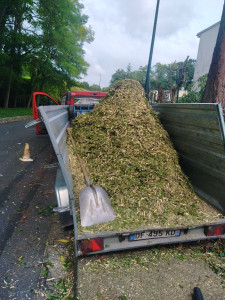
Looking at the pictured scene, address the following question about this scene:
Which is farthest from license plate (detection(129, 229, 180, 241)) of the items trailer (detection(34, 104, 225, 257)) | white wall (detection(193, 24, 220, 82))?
white wall (detection(193, 24, 220, 82))

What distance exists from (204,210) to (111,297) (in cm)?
146

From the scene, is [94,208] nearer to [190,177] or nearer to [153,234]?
[153,234]

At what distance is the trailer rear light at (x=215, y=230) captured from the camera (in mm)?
2266

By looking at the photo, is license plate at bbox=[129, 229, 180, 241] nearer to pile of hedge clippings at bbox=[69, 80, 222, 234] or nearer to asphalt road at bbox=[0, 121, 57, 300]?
pile of hedge clippings at bbox=[69, 80, 222, 234]

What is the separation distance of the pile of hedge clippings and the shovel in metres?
0.08

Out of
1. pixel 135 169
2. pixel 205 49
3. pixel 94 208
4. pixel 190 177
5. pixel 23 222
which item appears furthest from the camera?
pixel 205 49

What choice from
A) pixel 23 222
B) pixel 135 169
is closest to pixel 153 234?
pixel 135 169

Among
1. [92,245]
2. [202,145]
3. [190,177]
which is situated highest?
[202,145]

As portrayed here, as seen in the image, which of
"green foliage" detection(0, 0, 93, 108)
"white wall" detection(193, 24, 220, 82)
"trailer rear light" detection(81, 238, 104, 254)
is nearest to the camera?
"trailer rear light" detection(81, 238, 104, 254)

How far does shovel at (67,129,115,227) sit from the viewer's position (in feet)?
7.29

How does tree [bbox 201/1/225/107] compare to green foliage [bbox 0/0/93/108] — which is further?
green foliage [bbox 0/0/93/108]

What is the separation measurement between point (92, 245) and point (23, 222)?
154cm

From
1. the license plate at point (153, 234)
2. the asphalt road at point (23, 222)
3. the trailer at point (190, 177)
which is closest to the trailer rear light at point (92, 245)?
the trailer at point (190, 177)

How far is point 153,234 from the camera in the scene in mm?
2168
